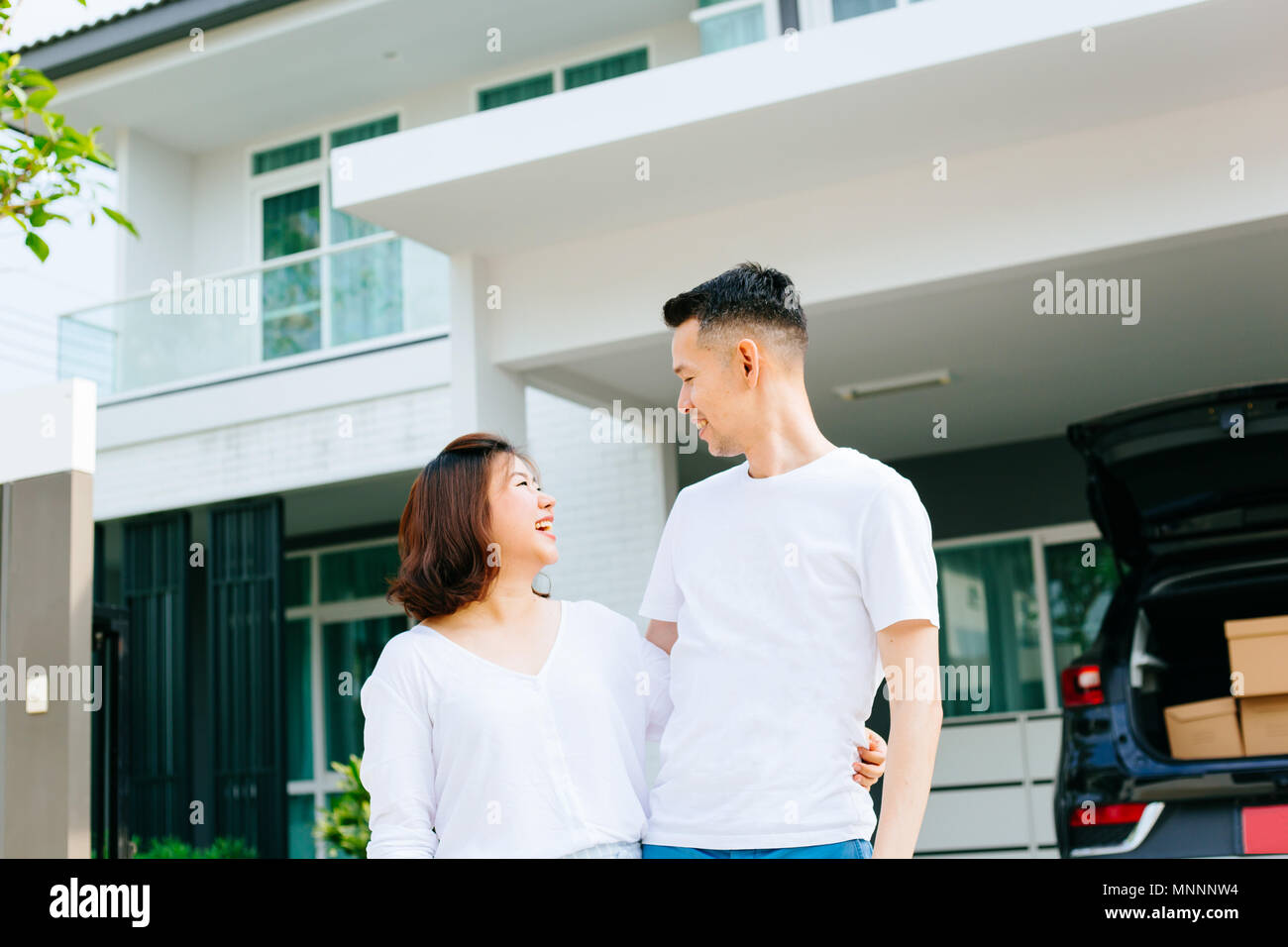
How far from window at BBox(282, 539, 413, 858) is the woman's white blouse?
9262 mm

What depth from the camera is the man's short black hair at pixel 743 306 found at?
2.22 metres

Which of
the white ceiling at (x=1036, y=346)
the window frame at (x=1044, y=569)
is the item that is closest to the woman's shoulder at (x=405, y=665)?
the white ceiling at (x=1036, y=346)

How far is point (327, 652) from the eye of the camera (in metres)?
11.8

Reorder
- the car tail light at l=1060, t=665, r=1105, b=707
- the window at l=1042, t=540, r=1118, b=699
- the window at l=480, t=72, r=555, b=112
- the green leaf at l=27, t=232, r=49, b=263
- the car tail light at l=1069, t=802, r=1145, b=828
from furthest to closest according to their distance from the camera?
1. the window at l=480, t=72, r=555, b=112
2. the window at l=1042, t=540, r=1118, b=699
3. the car tail light at l=1060, t=665, r=1105, b=707
4. the car tail light at l=1069, t=802, r=1145, b=828
5. the green leaf at l=27, t=232, r=49, b=263

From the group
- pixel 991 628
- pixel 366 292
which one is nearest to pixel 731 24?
pixel 366 292

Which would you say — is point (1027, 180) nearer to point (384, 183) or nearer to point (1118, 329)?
point (1118, 329)

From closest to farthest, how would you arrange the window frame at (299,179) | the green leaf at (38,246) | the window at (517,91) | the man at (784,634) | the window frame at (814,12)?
the man at (784,634) < the green leaf at (38,246) < the window frame at (814,12) < the window at (517,91) < the window frame at (299,179)

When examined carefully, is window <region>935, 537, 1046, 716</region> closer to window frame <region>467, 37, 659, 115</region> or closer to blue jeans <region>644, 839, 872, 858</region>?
window frame <region>467, 37, 659, 115</region>

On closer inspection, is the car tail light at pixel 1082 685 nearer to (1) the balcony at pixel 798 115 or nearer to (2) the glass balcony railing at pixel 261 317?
(1) the balcony at pixel 798 115

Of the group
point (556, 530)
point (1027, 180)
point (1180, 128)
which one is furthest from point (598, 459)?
point (1180, 128)

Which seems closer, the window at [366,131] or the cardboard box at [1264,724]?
the cardboard box at [1264,724]

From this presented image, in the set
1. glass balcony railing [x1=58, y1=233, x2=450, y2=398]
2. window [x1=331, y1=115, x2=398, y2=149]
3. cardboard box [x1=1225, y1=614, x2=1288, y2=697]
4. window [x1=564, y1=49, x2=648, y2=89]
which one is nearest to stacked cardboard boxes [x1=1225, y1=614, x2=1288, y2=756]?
cardboard box [x1=1225, y1=614, x2=1288, y2=697]

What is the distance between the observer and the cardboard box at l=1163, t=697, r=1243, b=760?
497 centimetres

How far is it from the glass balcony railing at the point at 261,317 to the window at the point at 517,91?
1862 millimetres
